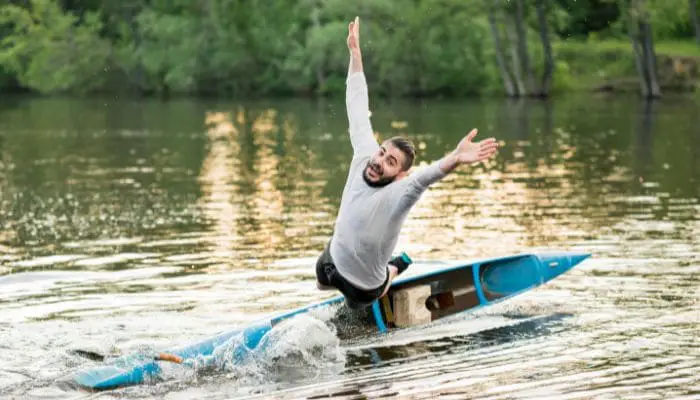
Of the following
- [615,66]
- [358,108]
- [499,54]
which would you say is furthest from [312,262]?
[615,66]

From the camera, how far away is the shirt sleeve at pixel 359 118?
1273cm

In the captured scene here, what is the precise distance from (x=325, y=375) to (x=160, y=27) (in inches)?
3098

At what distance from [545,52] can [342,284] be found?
6283 cm

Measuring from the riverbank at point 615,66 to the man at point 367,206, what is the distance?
65.7 meters

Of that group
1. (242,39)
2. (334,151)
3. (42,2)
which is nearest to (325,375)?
(334,151)

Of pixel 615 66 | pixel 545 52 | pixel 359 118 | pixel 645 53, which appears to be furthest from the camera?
pixel 615 66

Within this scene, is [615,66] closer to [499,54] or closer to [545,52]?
[545,52]

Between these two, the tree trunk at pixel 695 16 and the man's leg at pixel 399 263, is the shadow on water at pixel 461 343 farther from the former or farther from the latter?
the tree trunk at pixel 695 16

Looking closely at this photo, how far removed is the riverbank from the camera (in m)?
76.8

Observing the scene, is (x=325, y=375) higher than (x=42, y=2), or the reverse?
(x=42, y=2)

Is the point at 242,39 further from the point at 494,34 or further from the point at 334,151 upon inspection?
the point at 334,151

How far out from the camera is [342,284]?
13.0 meters

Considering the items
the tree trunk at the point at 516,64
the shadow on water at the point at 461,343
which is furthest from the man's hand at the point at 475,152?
the tree trunk at the point at 516,64

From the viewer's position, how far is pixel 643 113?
187 ft
